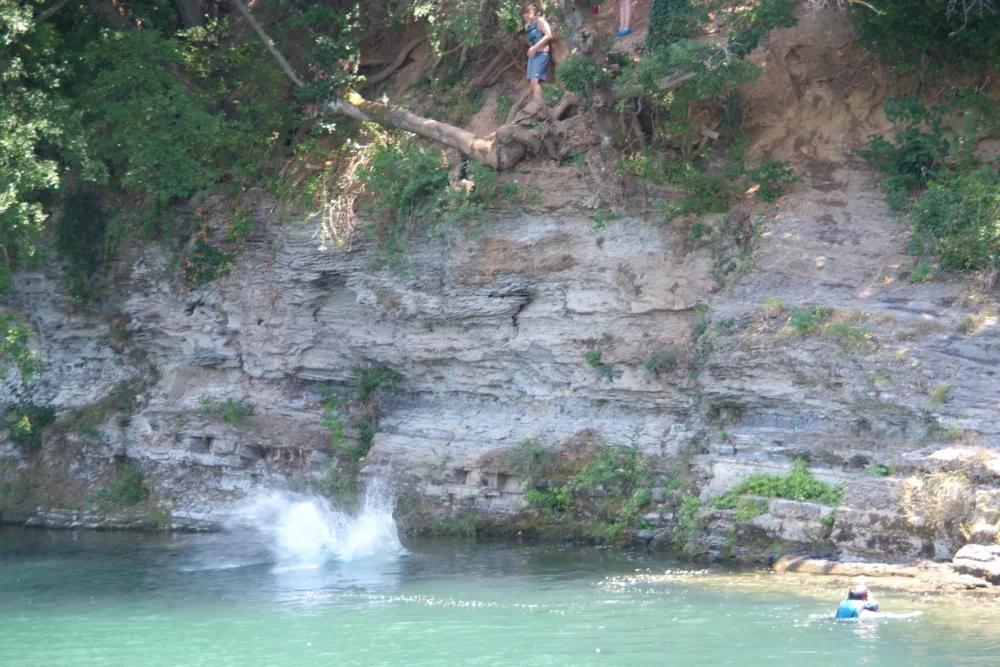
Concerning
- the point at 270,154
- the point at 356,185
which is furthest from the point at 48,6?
the point at 356,185

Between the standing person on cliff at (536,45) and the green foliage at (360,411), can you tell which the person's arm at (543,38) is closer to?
the standing person on cliff at (536,45)

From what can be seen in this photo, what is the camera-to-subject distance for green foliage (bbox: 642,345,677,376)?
14.4m

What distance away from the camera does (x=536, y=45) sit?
53.7ft

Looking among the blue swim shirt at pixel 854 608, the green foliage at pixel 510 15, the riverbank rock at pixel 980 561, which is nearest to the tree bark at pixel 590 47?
the green foliage at pixel 510 15

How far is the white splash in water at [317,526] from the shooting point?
14508mm

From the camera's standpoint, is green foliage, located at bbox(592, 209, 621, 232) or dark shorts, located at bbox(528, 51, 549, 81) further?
dark shorts, located at bbox(528, 51, 549, 81)

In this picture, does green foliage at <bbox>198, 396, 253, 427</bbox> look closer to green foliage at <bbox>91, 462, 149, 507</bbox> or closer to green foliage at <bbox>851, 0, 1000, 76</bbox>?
green foliage at <bbox>91, 462, 149, 507</bbox>

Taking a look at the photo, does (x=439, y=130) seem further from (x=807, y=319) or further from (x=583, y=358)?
(x=807, y=319)

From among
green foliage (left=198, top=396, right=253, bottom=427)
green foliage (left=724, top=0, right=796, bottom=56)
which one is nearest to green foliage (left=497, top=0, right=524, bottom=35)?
green foliage (left=724, top=0, right=796, bottom=56)

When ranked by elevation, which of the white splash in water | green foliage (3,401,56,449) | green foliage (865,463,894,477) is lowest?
the white splash in water

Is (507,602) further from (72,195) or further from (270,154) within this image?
(72,195)

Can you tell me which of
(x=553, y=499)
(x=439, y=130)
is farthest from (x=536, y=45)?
(x=553, y=499)

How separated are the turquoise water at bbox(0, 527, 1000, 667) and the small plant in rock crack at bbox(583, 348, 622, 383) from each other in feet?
8.07

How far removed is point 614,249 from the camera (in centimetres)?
1514
